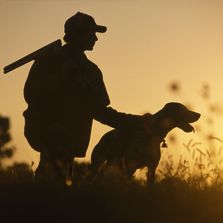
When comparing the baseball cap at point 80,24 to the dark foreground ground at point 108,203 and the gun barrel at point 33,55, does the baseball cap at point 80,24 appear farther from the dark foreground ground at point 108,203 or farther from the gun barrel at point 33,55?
the dark foreground ground at point 108,203

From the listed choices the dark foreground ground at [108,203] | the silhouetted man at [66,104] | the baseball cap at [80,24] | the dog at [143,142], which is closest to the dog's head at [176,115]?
the dog at [143,142]

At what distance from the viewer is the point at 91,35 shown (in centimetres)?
970

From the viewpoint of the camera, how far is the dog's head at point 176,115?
14320 millimetres

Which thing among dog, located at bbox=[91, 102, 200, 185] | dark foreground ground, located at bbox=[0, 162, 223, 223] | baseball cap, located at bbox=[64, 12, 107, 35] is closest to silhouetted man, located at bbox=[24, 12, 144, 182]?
baseball cap, located at bbox=[64, 12, 107, 35]

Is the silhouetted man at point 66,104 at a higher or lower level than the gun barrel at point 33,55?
lower

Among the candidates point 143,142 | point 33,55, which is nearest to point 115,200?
point 33,55

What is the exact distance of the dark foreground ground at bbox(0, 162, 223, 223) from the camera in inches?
278

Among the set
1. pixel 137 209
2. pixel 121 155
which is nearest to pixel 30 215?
pixel 137 209

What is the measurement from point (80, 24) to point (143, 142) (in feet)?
15.1

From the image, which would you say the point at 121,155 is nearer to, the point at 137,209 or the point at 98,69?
the point at 98,69

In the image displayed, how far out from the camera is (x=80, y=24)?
31.5ft

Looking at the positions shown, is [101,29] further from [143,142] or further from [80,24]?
[143,142]

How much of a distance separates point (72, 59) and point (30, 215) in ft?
10.1

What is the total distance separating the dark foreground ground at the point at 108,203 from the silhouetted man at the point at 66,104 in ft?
4.48
